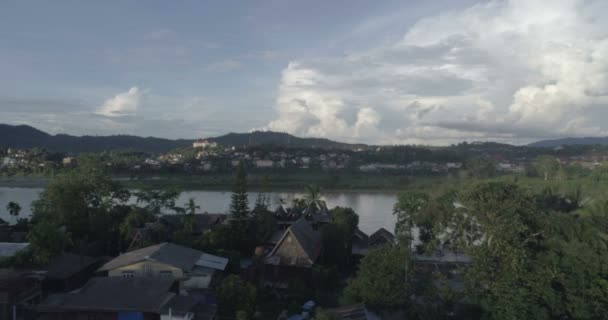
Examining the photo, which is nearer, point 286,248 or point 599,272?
point 599,272

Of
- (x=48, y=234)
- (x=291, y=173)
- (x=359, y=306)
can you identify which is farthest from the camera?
(x=291, y=173)

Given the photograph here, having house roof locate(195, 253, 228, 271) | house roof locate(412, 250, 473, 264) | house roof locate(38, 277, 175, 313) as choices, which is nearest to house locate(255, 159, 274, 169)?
house roof locate(412, 250, 473, 264)

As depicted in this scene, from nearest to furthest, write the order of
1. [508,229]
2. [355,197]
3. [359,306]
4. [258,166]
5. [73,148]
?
[359,306] < [508,229] < [355,197] < [258,166] < [73,148]

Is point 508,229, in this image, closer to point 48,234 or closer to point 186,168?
point 48,234

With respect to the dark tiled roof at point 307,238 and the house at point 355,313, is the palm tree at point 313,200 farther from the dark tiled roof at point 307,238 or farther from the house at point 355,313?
the house at point 355,313

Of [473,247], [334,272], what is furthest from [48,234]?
[473,247]

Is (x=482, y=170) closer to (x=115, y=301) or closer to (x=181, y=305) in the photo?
(x=181, y=305)

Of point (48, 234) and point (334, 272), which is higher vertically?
point (48, 234)
